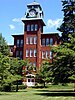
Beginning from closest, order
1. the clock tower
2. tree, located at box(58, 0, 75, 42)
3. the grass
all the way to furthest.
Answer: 1. the grass
2. tree, located at box(58, 0, 75, 42)
3. the clock tower

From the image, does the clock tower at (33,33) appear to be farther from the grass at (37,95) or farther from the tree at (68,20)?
the grass at (37,95)

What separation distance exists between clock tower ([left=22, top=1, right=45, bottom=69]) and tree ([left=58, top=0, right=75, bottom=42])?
1560 inches

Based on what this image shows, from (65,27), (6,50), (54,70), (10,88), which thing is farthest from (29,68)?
(6,50)

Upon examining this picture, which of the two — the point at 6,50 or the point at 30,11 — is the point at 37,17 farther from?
the point at 6,50

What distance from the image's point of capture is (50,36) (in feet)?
309

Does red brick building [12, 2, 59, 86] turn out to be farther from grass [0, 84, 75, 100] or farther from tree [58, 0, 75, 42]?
grass [0, 84, 75, 100]

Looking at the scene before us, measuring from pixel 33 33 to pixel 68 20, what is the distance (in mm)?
41532

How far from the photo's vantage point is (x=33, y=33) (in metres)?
94.4

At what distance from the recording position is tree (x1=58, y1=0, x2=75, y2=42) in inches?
2076

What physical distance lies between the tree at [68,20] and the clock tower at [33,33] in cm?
3963

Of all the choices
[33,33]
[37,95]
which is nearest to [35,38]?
[33,33]

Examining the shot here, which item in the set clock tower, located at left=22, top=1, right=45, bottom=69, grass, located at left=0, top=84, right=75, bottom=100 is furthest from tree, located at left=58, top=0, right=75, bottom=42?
clock tower, located at left=22, top=1, right=45, bottom=69

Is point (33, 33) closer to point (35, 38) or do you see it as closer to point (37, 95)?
point (35, 38)

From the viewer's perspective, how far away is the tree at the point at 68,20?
52731mm
